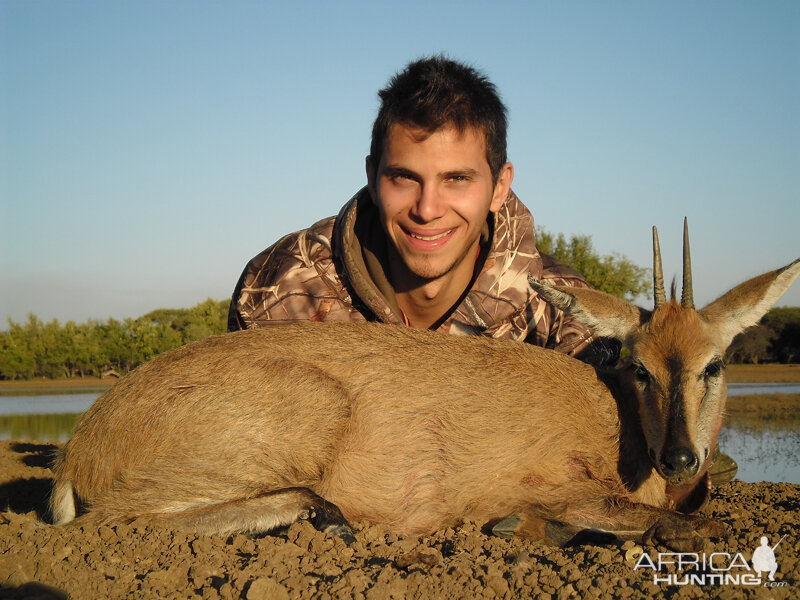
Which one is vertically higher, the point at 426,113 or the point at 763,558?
the point at 426,113

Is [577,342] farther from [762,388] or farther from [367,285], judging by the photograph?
[762,388]

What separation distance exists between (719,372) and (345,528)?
108 inches

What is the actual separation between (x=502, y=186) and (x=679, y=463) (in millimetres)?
3339

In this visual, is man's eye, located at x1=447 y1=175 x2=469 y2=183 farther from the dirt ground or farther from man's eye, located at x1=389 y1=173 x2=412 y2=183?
the dirt ground

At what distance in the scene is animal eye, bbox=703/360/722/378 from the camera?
4.83 meters

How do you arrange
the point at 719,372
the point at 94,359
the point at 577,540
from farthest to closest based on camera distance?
1. the point at 94,359
2. the point at 719,372
3. the point at 577,540

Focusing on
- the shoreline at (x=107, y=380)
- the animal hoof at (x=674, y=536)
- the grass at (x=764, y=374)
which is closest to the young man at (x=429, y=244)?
the animal hoof at (x=674, y=536)

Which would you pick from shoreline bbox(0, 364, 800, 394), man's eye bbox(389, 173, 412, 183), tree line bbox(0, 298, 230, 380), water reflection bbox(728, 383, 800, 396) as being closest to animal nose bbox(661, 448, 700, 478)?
man's eye bbox(389, 173, 412, 183)

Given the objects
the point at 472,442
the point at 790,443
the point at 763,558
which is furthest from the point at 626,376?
the point at 790,443

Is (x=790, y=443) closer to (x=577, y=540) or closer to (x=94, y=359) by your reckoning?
(x=577, y=540)

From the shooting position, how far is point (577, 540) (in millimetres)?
4285

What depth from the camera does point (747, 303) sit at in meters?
5.09

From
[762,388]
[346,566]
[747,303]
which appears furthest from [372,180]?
[762,388]

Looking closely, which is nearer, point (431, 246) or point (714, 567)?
point (714, 567)
